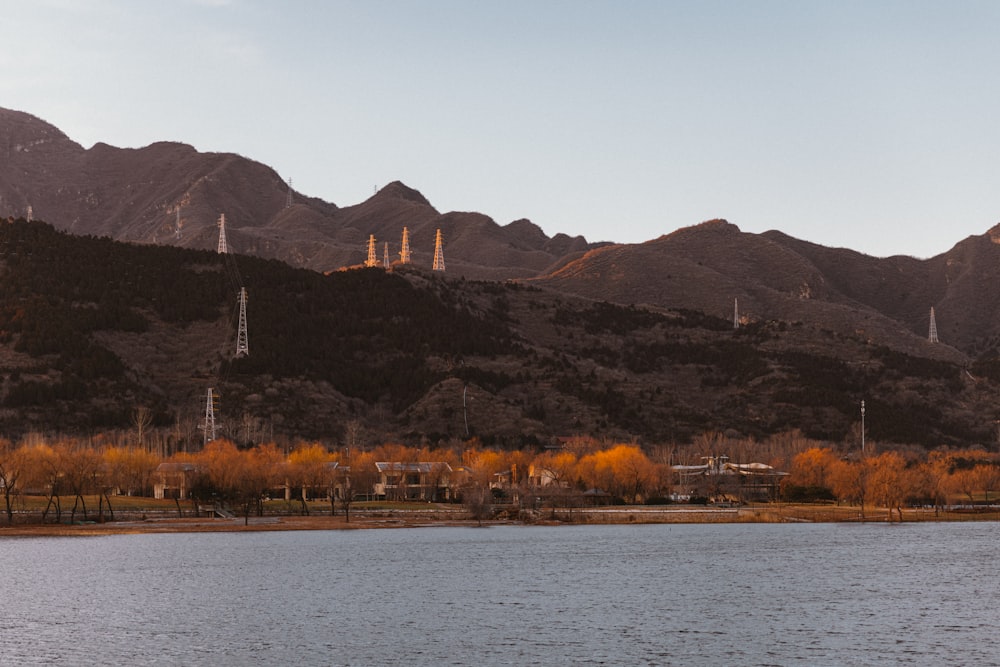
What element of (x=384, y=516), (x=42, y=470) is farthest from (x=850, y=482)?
(x=42, y=470)

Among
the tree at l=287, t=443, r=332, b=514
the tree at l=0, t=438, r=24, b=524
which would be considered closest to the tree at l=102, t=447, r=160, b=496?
the tree at l=0, t=438, r=24, b=524

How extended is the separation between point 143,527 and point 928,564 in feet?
257

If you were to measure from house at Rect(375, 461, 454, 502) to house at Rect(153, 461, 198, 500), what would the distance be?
31.9 m

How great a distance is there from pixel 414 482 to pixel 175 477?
4019cm

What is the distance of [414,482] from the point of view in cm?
19425

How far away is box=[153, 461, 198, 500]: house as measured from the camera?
165m

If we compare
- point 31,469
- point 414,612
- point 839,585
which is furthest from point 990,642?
point 31,469

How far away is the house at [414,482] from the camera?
190m

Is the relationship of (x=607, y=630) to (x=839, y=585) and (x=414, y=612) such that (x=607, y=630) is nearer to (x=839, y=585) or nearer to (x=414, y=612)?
(x=414, y=612)

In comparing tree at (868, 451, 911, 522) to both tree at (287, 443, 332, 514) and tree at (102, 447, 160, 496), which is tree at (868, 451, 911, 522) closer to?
tree at (287, 443, 332, 514)

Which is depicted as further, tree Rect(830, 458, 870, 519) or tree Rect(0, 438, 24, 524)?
tree Rect(830, 458, 870, 519)

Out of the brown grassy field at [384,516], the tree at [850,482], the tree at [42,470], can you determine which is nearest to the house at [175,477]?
the brown grassy field at [384,516]

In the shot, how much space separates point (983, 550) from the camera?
119 meters

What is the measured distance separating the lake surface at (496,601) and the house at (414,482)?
56.1 metres
